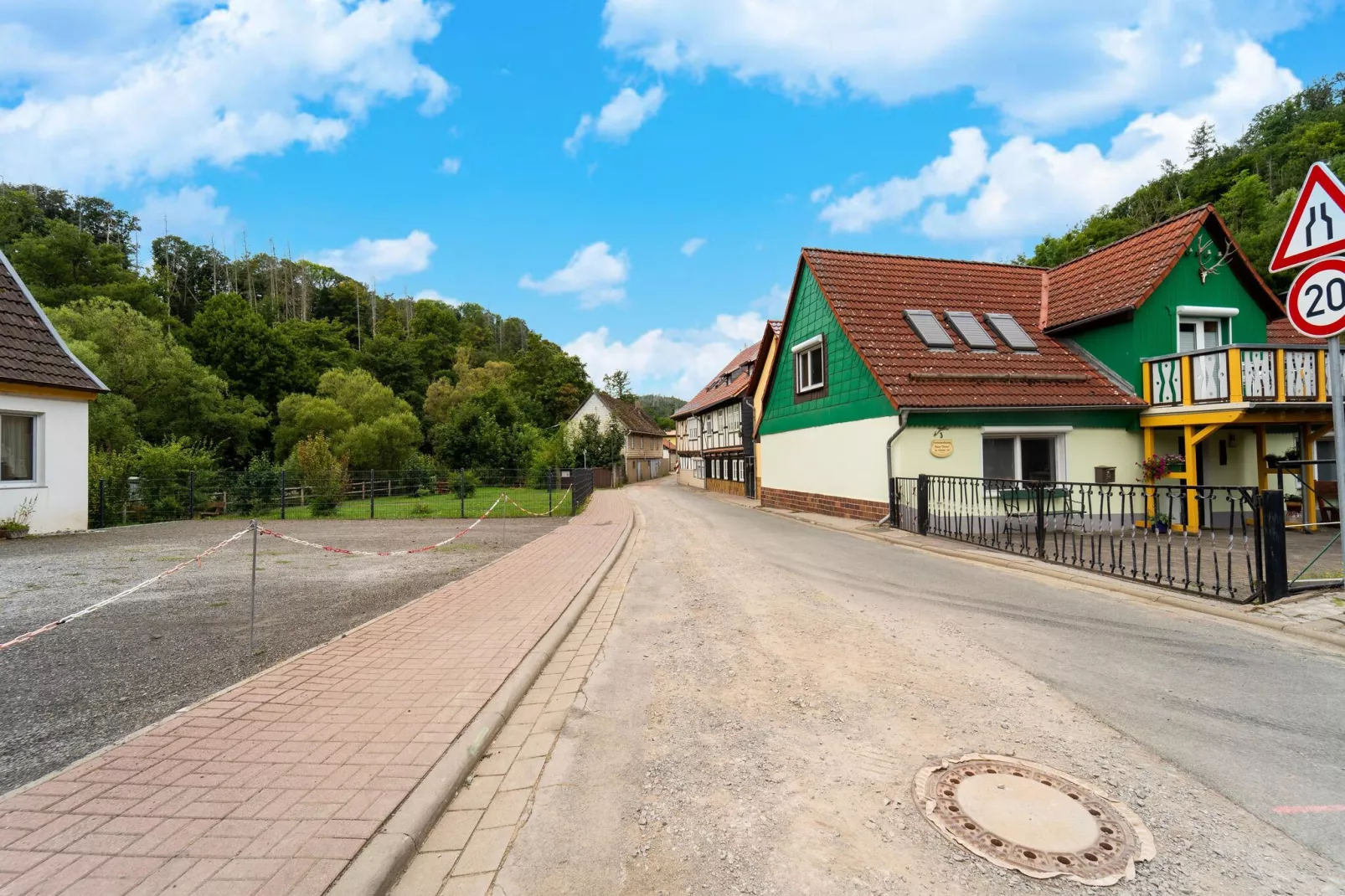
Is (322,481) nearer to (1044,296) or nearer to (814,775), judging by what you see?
(814,775)

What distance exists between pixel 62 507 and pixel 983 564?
21.1 meters

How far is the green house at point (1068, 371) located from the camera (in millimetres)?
13812

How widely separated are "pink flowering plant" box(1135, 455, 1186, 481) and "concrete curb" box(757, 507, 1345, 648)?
6.43 metres

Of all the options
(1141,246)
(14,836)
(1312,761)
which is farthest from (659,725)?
(1141,246)

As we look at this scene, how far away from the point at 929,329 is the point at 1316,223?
10.5 meters

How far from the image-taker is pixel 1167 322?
15578 mm

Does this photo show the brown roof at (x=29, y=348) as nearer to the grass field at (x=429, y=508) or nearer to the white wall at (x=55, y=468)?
the white wall at (x=55, y=468)

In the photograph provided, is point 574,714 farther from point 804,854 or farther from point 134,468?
point 134,468

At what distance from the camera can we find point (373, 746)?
362 cm

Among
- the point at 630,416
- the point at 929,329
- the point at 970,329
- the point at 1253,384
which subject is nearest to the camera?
the point at 1253,384

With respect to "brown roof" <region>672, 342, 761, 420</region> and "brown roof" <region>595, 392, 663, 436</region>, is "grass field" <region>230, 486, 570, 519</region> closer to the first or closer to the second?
"brown roof" <region>672, 342, 761, 420</region>

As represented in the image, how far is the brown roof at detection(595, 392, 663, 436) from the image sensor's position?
200 feet

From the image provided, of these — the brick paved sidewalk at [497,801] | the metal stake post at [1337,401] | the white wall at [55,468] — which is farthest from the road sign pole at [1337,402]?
the white wall at [55,468]

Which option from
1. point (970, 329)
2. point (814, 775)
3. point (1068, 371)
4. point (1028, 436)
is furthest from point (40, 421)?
point (1068, 371)
